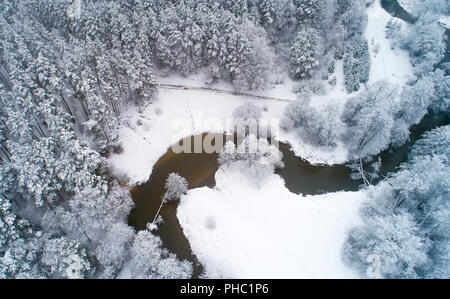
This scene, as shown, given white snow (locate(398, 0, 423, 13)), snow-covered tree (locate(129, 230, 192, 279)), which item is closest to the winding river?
snow-covered tree (locate(129, 230, 192, 279))

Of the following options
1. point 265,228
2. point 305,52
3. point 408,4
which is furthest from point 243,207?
point 408,4

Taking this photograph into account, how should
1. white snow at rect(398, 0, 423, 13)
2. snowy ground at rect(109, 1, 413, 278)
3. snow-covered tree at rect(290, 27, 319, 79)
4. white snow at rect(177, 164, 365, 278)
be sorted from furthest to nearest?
white snow at rect(398, 0, 423, 13) → snow-covered tree at rect(290, 27, 319, 79) → snowy ground at rect(109, 1, 413, 278) → white snow at rect(177, 164, 365, 278)

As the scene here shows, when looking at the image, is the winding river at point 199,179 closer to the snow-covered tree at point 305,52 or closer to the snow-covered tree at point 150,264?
the snow-covered tree at point 150,264

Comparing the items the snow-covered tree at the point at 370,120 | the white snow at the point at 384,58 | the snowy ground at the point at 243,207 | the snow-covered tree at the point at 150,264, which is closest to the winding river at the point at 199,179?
the snowy ground at the point at 243,207

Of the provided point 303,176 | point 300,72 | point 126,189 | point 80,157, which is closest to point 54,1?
point 80,157

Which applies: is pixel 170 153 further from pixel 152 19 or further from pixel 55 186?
pixel 152 19

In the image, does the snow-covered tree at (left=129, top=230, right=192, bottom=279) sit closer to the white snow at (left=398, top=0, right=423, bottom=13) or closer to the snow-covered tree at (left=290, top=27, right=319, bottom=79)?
→ the snow-covered tree at (left=290, top=27, right=319, bottom=79)
